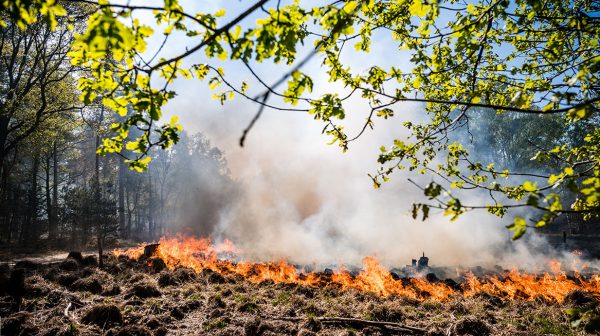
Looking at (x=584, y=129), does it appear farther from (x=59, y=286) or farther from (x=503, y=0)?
(x=59, y=286)

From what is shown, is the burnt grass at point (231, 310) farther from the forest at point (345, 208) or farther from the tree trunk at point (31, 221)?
the tree trunk at point (31, 221)

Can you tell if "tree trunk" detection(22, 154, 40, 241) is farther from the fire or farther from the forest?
the fire

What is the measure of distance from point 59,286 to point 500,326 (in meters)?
11.5

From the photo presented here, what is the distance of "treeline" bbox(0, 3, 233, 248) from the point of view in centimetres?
1633

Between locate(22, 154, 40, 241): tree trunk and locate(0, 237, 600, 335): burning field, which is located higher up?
locate(22, 154, 40, 241): tree trunk

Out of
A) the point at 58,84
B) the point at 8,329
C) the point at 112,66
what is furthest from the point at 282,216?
the point at 112,66

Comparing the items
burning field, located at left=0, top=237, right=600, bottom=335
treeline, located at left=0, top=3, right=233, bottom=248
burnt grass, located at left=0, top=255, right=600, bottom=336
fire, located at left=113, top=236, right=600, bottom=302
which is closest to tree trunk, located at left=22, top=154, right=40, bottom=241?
treeline, located at left=0, top=3, right=233, bottom=248

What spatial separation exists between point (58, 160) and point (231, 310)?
36303mm

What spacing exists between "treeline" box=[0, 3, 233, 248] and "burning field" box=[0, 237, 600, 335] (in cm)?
392

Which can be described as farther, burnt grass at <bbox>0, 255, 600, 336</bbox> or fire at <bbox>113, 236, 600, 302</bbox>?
fire at <bbox>113, 236, 600, 302</bbox>

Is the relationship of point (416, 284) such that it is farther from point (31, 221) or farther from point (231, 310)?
point (31, 221)

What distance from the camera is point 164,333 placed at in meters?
6.62

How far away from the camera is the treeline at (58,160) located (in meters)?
16.3

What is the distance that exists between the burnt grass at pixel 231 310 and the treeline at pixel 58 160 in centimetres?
402
